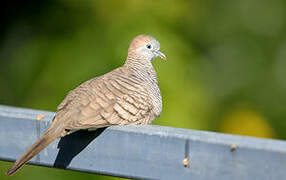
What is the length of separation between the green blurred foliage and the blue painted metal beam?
1471 mm

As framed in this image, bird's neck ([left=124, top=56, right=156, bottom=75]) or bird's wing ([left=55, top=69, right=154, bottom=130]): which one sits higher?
bird's neck ([left=124, top=56, right=156, bottom=75])

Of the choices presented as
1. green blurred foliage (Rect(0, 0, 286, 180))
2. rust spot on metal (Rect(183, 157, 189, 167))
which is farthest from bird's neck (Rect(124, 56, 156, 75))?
rust spot on metal (Rect(183, 157, 189, 167))

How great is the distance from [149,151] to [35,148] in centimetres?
46

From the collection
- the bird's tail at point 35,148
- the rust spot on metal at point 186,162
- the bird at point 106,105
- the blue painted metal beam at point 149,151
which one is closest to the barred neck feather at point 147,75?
the bird at point 106,105

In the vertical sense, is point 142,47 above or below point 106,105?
above

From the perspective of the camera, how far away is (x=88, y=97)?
3018mm

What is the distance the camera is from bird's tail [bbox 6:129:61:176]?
2.36 metres

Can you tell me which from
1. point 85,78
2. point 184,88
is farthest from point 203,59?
point 85,78

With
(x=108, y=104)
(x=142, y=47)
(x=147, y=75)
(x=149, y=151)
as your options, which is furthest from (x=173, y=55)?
(x=149, y=151)

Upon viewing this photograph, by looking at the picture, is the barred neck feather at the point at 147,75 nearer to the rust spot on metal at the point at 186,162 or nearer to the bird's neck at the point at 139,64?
the bird's neck at the point at 139,64

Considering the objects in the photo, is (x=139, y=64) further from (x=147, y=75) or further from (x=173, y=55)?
(x=173, y=55)

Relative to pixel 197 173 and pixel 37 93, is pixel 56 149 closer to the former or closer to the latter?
pixel 197 173

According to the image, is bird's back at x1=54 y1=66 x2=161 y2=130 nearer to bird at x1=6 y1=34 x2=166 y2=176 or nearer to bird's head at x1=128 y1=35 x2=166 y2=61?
bird at x1=6 y1=34 x2=166 y2=176

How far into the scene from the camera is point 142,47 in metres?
4.16
